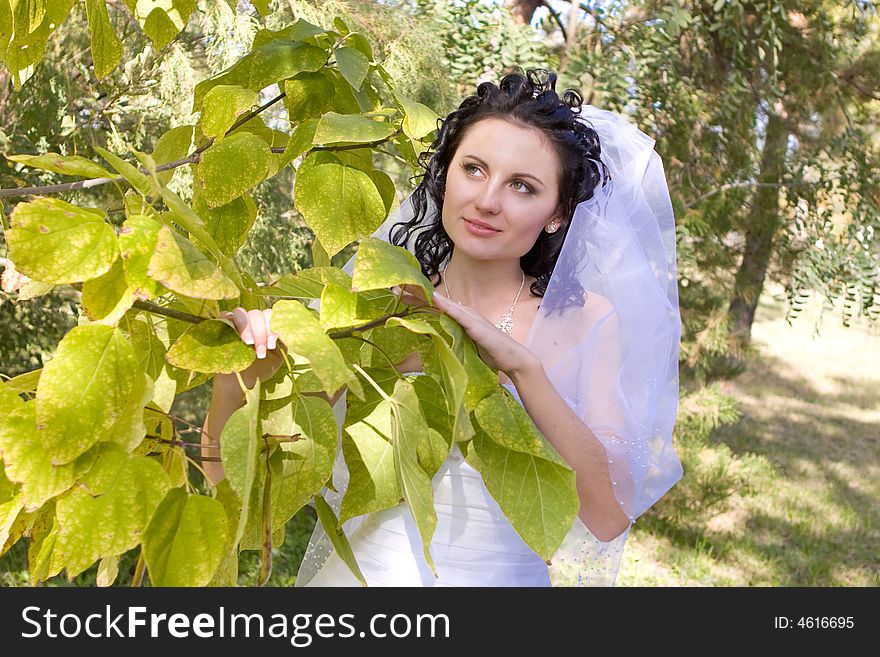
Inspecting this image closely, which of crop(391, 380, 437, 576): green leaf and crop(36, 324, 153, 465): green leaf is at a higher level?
crop(36, 324, 153, 465): green leaf

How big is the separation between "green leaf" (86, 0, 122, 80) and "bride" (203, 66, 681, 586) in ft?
1.80

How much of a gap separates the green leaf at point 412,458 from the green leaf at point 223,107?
0.30 meters

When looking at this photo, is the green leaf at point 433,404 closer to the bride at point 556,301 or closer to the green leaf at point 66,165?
the green leaf at point 66,165

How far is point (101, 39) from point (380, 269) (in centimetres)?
46

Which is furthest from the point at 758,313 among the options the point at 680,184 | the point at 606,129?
the point at 606,129

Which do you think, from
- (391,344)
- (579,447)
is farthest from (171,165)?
(579,447)

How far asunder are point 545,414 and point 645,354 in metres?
0.37

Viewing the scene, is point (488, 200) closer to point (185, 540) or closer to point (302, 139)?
point (302, 139)

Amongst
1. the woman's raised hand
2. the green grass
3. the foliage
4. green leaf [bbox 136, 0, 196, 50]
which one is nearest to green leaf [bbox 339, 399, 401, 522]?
the foliage

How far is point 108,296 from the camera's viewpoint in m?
0.66

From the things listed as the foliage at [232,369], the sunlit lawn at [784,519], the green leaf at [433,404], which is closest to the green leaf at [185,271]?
the foliage at [232,369]

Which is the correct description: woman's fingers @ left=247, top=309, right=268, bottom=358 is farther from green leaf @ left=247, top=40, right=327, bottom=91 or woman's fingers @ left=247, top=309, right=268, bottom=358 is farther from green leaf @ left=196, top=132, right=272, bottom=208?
green leaf @ left=247, top=40, right=327, bottom=91

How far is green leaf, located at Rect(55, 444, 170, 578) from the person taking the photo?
63cm

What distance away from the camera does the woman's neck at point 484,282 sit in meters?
1.54
